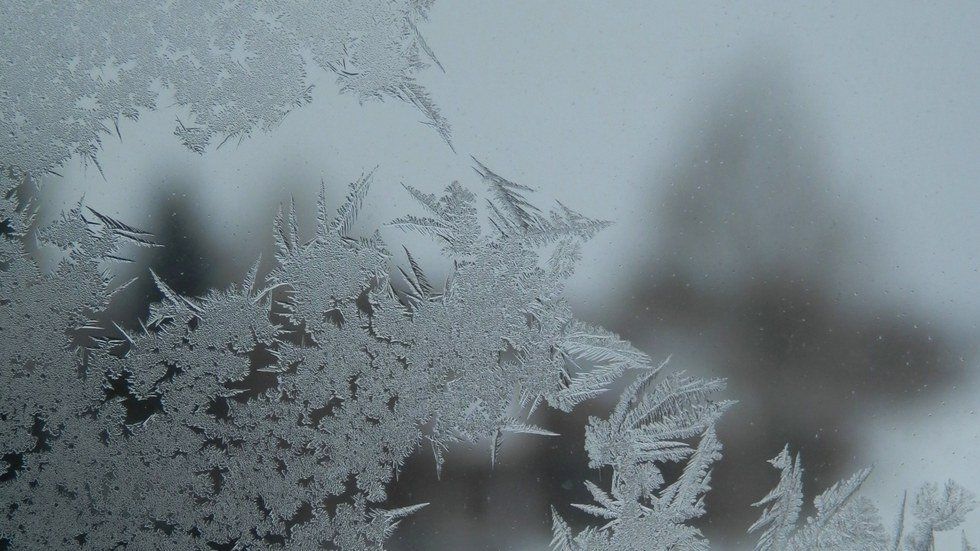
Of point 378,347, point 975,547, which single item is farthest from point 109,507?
point 975,547

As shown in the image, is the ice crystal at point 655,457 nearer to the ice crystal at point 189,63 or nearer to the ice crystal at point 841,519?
the ice crystal at point 841,519

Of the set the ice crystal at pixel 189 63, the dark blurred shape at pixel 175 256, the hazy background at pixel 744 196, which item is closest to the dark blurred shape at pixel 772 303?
the hazy background at pixel 744 196

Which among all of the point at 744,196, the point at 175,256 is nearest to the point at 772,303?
the point at 744,196

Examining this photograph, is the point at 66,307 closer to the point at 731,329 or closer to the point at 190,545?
the point at 190,545

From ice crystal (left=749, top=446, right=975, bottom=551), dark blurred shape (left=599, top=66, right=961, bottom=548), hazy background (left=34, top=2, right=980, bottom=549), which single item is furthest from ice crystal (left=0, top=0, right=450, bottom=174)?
ice crystal (left=749, top=446, right=975, bottom=551)

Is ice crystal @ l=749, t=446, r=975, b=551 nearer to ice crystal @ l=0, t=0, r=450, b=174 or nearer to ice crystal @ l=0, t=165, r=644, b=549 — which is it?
ice crystal @ l=0, t=165, r=644, b=549

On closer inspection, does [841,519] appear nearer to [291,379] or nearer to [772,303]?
[772,303]

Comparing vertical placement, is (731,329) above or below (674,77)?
below
